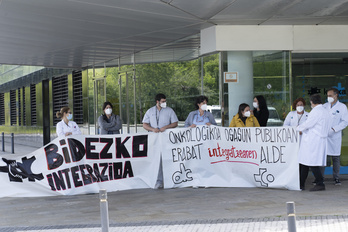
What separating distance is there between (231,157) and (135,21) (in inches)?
149

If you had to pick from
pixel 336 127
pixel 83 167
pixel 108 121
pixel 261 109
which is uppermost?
pixel 261 109

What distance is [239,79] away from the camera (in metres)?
12.4

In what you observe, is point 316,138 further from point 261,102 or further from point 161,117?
point 161,117

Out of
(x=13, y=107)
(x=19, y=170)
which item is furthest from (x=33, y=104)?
(x=19, y=170)

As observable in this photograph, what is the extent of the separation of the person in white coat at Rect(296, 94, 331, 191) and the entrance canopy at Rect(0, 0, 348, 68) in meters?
2.12

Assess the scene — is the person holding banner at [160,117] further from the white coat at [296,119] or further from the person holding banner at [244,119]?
the white coat at [296,119]

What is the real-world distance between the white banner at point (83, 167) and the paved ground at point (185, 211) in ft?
0.75

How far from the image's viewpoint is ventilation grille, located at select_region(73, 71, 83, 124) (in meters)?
23.5

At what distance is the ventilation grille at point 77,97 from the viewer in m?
23.5

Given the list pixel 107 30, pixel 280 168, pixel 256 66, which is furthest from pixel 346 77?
pixel 107 30

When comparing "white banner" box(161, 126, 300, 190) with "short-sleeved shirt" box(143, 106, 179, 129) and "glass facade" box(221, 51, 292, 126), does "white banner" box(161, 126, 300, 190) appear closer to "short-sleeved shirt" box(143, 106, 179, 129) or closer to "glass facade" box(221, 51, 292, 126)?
"short-sleeved shirt" box(143, 106, 179, 129)

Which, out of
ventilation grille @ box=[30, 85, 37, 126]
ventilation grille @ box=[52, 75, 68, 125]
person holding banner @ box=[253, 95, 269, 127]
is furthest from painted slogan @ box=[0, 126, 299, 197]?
ventilation grille @ box=[30, 85, 37, 126]

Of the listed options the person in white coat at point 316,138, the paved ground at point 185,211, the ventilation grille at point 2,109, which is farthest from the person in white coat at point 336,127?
the ventilation grille at point 2,109

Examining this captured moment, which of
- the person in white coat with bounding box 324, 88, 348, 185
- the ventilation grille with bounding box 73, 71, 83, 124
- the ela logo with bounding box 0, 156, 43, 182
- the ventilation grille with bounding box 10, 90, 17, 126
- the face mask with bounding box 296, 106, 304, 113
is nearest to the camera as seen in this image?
the ela logo with bounding box 0, 156, 43, 182
